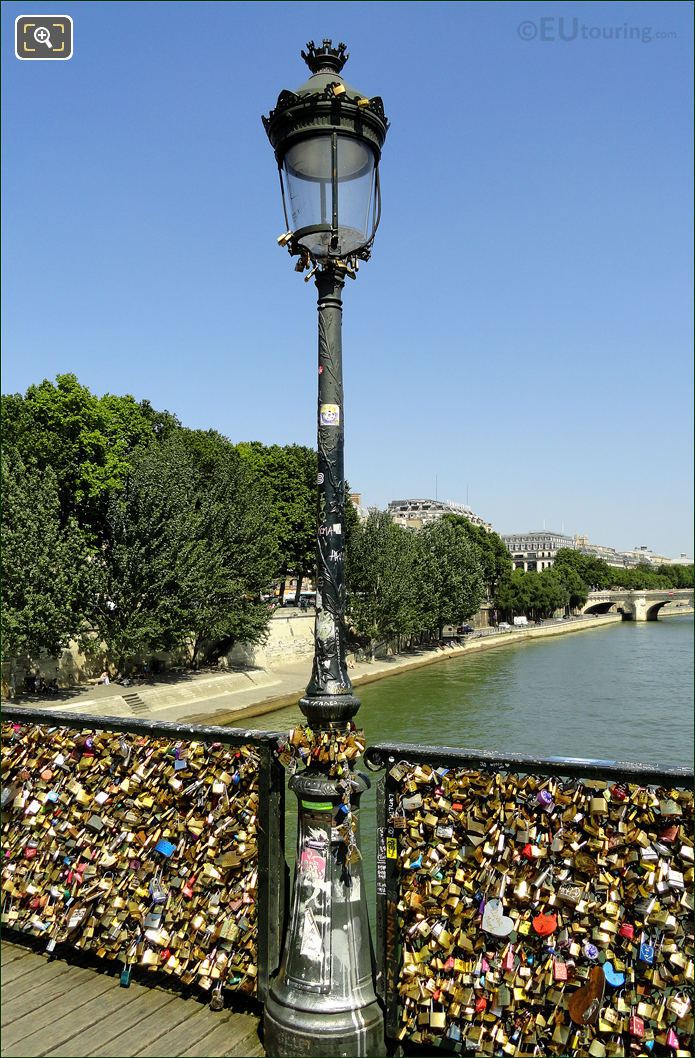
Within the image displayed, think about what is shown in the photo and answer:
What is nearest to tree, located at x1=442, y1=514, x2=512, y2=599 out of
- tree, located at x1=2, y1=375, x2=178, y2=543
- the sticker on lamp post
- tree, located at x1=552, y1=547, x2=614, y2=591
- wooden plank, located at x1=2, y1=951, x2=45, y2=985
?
tree, located at x1=552, y1=547, x2=614, y2=591

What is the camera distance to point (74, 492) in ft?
113

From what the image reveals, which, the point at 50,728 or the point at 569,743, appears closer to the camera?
the point at 50,728

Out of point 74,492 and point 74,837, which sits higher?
point 74,492

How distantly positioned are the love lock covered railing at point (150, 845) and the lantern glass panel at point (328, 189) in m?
2.76

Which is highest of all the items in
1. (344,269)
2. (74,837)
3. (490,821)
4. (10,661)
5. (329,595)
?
(344,269)

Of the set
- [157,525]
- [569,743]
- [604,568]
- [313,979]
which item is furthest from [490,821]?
[604,568]

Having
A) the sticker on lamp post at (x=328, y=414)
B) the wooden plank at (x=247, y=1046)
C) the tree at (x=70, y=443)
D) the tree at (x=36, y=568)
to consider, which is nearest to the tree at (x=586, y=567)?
the tree at (x=70, y=443)

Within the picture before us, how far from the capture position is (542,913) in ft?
12.0

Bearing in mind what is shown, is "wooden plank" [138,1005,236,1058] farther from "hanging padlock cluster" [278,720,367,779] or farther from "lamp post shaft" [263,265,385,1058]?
"hanging padlock cluster" [278,720,367,779]

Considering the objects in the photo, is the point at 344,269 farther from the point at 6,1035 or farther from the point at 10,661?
the point at 10,661

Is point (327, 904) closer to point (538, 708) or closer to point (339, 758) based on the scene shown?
point (339, 758)

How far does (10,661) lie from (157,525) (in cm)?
799

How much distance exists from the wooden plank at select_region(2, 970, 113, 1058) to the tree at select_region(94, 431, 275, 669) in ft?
91.5

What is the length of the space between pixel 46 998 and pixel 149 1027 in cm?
68
